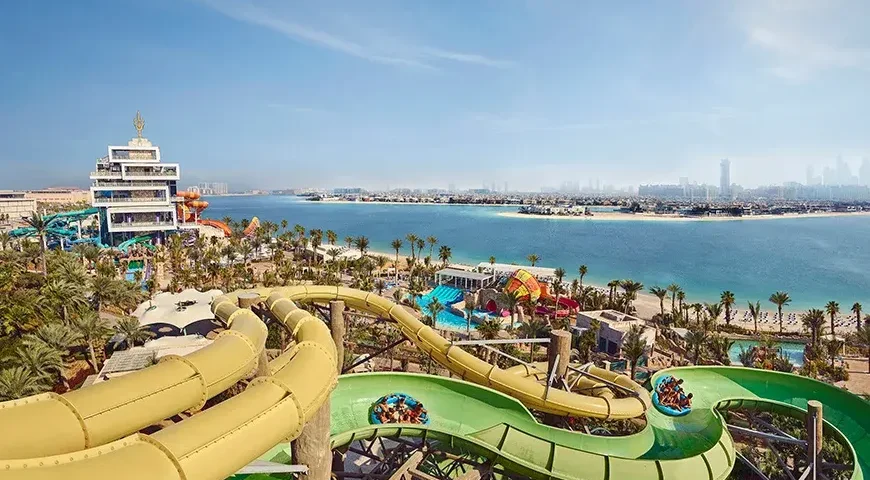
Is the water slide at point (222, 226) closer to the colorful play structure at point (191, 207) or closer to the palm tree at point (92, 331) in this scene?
the colorful play structure at point (191, 207)

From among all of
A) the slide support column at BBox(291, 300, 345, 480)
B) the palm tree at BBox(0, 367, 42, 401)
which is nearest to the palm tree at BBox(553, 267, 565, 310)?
the palm tree at BBox(0, 367, 42, 401)

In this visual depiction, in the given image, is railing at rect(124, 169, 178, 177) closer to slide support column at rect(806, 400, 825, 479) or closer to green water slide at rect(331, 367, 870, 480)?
green water slide at rect(331, 367, 870, 480)

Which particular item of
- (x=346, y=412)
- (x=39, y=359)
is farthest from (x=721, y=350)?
Result: (x=39, y=359)

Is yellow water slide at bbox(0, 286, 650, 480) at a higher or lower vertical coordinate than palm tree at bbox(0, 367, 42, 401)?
higher

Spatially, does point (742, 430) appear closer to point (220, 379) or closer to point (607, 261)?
point (220, 379)

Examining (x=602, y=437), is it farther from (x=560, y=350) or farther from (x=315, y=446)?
(x=315, y=446)

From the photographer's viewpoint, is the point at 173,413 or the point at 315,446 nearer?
the point at 173,413
